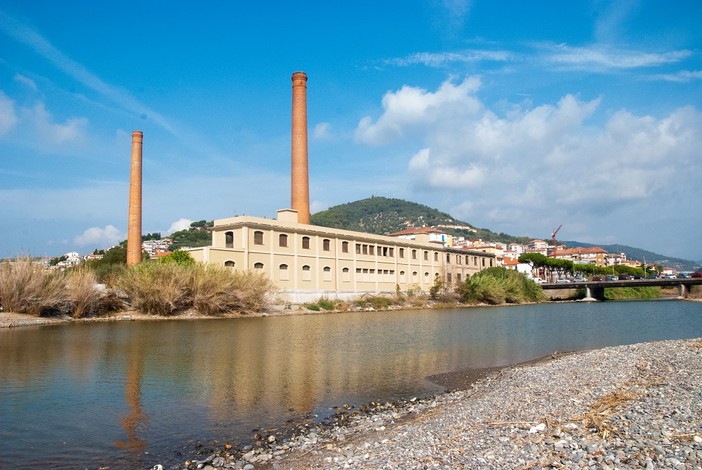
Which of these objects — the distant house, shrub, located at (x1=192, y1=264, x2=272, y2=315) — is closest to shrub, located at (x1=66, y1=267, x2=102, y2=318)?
shrub, located at (x1=192, y1=264, x2=272, y2=315)

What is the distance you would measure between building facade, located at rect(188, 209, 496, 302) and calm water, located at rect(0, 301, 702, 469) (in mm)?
17347

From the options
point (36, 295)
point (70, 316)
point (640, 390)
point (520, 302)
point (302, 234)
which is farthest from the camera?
point (520, 302)

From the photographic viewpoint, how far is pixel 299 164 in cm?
5266

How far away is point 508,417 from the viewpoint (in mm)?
8367

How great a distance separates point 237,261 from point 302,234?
8336 millimetres

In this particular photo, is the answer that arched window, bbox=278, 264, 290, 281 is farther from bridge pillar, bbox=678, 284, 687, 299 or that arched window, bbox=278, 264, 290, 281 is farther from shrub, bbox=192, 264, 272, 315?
bridge pillar, bbox=678, 284, 687, 299

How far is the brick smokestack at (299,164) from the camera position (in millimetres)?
52656

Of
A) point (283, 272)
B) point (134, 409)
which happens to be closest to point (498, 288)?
point (283, 272)

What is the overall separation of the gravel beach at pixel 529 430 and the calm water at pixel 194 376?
146 centimetres

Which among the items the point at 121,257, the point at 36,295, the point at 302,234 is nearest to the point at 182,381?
the point at 36,295

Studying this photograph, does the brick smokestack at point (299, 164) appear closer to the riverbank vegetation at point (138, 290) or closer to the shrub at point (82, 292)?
the riverbank vegetation at point (138, 290)

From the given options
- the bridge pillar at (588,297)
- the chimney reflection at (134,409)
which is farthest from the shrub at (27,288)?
the bridge pillar at (588,297)

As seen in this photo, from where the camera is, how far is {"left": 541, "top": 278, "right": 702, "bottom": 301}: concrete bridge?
245ft

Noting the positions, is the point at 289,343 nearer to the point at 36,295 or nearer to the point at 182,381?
the point at 182,381
